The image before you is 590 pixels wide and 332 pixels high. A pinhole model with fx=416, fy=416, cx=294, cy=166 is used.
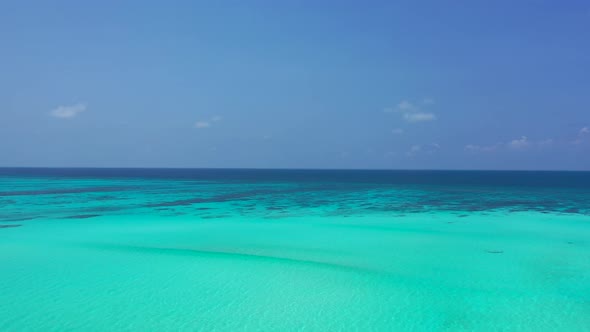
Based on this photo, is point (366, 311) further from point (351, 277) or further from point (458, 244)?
point (458, 244)

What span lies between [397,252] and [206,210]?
16.6 m

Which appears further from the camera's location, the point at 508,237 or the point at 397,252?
the point at 508,237

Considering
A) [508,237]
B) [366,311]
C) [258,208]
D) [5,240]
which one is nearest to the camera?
[366,311]

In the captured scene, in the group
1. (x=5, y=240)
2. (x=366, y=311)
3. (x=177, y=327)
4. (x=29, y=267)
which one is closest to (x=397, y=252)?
(x=366, y=311)

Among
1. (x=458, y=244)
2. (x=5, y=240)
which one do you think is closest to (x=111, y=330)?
(x=5, y=240)

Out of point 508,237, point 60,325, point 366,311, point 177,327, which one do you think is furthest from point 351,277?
point 508,237

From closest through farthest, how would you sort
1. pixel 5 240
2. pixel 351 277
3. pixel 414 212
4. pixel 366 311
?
pixel 366 311, pixel 351 277, pixel 5 240, pixel 414 212

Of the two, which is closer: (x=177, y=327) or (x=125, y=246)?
(x=177, y=327)

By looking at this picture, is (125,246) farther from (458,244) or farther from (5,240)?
(458,244)

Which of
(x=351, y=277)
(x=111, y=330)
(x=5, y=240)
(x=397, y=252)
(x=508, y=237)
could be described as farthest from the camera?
(x=508, y=237)

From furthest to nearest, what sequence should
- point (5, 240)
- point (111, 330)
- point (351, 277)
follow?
point (5, 240), point (351, 277), point (111, 330)

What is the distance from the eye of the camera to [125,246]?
1543 cm

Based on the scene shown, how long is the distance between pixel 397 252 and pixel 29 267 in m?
11.8

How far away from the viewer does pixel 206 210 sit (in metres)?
28.4
